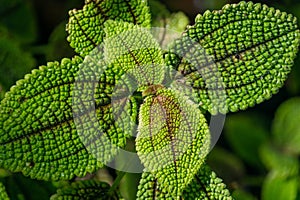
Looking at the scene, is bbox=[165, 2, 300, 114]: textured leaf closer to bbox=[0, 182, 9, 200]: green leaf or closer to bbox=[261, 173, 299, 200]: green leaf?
bbox=[0, 182, 9, 200]: green leaf

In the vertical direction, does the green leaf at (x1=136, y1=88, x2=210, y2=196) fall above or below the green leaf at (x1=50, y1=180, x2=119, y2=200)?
above

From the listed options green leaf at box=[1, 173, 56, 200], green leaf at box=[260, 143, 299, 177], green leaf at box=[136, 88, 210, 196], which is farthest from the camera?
green leaf at box=[260, 143, 299, 177]

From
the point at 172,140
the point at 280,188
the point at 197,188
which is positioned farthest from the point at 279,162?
the point at 172,140

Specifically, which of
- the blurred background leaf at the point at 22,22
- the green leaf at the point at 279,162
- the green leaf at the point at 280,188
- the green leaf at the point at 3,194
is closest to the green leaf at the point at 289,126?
the green leaf at the point at 279,162

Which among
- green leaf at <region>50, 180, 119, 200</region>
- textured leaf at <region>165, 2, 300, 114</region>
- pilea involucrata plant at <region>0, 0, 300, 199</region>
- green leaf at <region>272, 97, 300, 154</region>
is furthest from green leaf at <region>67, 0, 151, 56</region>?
green leaf at <region>272, 97, 300, 154</region>

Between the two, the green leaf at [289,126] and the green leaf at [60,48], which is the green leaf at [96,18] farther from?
the green leaf at [289,126]

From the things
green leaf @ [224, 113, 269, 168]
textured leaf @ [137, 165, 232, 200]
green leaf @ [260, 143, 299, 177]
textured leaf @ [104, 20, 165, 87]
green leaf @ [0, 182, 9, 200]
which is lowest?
green leaf @ [0, 182, 9, 200]
